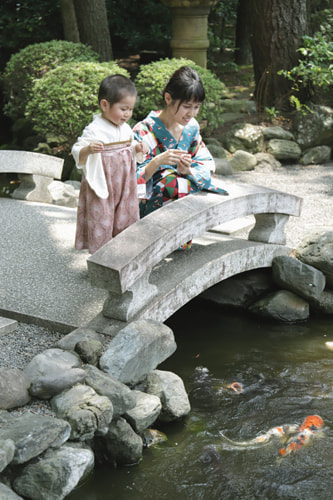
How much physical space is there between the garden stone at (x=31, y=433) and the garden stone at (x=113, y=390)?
37 centimetres

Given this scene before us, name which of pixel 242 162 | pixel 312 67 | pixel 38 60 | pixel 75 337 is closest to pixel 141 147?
pixel 75 337

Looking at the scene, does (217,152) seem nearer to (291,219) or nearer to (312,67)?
(312,67)

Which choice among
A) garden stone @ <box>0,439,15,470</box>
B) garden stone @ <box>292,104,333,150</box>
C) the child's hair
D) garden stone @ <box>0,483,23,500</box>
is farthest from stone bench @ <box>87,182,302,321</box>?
garden stone @ <box>292,104,333,150</box>

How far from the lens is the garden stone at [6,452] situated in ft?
9.21

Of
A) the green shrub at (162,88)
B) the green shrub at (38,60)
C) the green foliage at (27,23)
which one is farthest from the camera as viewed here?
the green foliage at (27,23)

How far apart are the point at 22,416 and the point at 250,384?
1.98 meters

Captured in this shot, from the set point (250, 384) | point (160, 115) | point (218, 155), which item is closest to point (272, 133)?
point (218, 155)

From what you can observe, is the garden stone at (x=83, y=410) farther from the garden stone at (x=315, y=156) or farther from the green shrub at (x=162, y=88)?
the garden stone at (x=315, y=156)

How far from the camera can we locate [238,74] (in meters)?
13.4

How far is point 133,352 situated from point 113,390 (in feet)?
1.07

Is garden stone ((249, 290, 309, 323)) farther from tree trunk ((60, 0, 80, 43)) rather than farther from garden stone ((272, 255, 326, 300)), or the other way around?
tree trunk ((60, 0, 80, 43))

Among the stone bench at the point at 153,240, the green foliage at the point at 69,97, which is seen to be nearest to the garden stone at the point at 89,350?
the stone bench at the point at 153,240

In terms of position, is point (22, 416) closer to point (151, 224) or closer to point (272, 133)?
point (151, 224)

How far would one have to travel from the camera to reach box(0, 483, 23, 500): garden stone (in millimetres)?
2777
